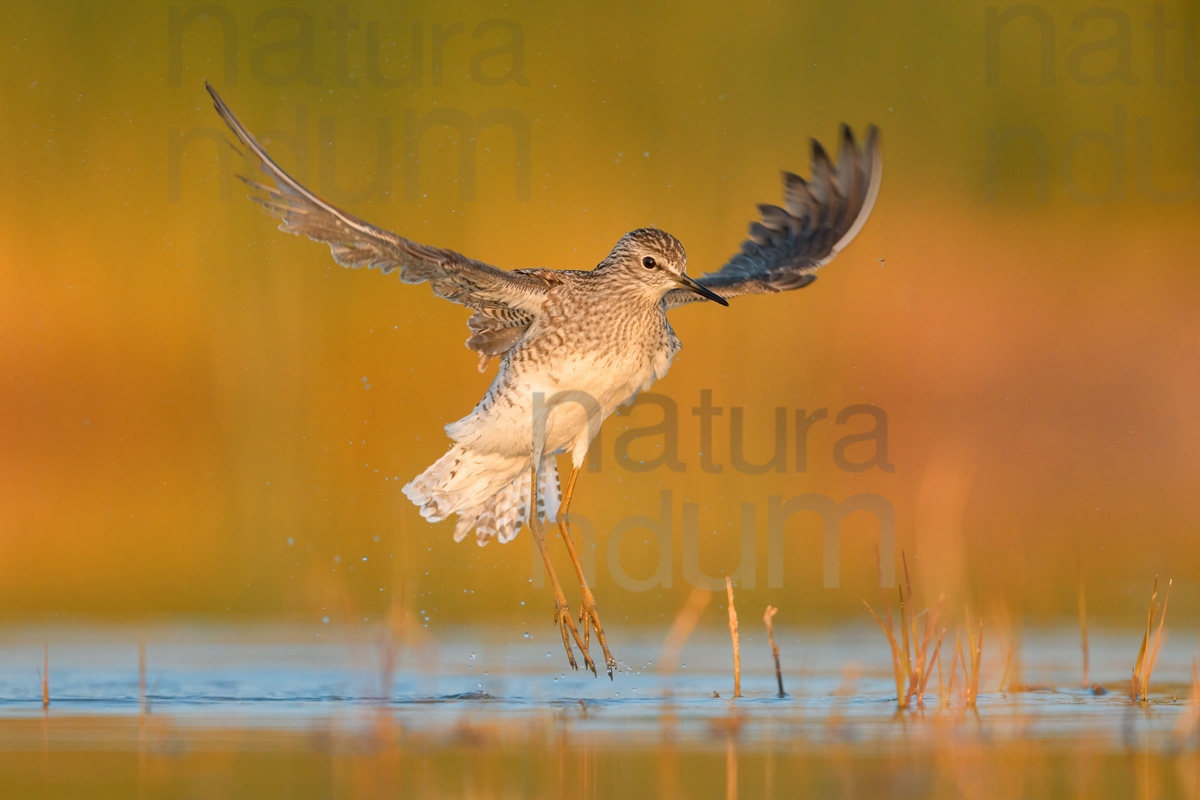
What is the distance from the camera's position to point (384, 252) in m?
6.76

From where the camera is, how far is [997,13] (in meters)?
16.2

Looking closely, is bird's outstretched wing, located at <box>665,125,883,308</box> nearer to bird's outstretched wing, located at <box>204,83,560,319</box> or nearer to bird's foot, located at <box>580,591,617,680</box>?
bird's outstretched wing, located at <box>204,83,560,319</box>

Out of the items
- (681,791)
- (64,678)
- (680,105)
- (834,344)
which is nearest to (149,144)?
(680,105)

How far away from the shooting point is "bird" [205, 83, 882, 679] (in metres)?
6.80

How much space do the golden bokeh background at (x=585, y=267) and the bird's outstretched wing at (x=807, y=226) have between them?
2027mm

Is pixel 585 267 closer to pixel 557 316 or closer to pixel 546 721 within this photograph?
pixel 557 316

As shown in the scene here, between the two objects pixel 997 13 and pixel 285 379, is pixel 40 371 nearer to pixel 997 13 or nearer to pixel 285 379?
pixel 285 379

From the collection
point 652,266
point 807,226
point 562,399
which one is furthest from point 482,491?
point 807,226

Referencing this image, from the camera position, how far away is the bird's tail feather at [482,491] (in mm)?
7965

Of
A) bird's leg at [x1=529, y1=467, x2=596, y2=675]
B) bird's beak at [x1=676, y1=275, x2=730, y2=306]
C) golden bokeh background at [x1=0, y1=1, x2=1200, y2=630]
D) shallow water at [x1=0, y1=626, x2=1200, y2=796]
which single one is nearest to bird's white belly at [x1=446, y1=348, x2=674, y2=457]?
bird's leg at [x1=529, y1=467, x2=596, y2=675]

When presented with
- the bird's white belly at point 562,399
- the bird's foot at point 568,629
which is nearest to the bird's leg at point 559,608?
the bird's foot at point 568,629

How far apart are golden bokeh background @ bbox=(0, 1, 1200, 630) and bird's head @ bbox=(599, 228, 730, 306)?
2379 millimetres

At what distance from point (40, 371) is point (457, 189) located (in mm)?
4121

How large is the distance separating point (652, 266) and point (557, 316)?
20.9 inches
